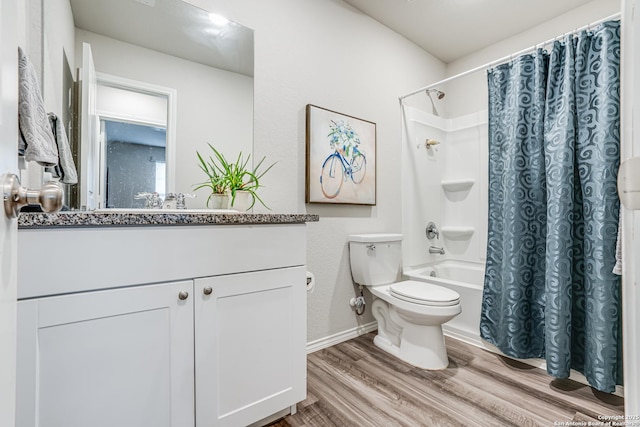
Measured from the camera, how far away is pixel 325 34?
207 cm

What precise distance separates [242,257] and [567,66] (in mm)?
2009

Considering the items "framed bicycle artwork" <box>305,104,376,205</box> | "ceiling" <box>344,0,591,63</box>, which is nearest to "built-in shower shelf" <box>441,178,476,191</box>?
"framed bicycle artwork" <box>305,104,376,205</box>

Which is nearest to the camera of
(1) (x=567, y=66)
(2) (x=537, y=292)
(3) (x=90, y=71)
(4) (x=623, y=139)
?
(4) (x=623, y=139)

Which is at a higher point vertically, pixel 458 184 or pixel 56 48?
pixel 56 48

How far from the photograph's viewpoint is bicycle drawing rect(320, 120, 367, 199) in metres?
2.05

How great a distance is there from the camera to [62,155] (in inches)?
43.4

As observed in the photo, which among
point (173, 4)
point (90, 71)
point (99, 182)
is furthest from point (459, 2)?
point (99, 182)

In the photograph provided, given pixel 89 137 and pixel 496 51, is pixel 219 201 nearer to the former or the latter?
pixel 89 137

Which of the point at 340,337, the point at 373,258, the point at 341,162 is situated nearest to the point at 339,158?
the point at 341,162

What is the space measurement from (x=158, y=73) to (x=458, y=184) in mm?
2530

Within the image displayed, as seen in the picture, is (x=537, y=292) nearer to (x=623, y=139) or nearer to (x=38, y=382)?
(x=623, y=139)

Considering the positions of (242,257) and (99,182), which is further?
(99,182)

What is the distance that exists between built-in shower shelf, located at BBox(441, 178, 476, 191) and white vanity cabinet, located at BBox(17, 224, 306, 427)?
2.04m

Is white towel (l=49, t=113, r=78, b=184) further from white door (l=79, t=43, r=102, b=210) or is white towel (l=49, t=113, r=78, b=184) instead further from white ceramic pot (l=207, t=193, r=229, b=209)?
white ceramic pot (l=207, t=193, r=229, b=209)
